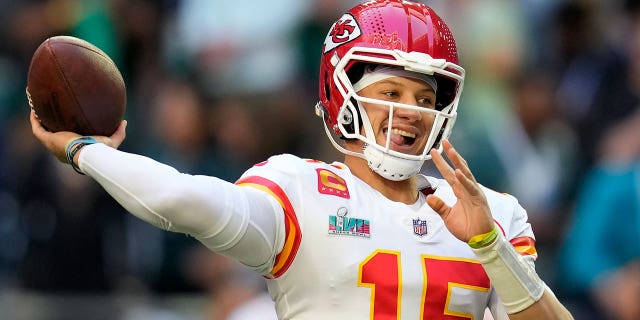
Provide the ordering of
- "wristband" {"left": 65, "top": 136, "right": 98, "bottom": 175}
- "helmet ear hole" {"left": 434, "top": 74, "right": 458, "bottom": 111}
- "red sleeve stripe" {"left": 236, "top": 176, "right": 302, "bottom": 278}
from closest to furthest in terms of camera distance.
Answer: "wristband" {"left": 65, "top": 136, "right": 98, "bottom": 175}, "red sleeve stripe" {"left": 236, "top": 176, "right": 302, "bottom": 278}, "helmet ear hole" {"left": 434, "top": 74, "right": 458, "bottom": 111}

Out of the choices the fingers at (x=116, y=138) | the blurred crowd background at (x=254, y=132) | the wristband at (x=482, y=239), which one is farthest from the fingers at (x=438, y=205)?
the blurred crowd background at (x=254, y=132)

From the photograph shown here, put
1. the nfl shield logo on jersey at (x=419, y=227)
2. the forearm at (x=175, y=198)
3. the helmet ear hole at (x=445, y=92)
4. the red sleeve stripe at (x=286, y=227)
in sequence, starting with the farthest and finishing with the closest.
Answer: the helmet ear hole at (x=445, y=92) → the nfl shield logo on jersey at (x=419, y=227) → the red sleeve stripe at (x=286, y=227) → the forearm at (x=175, y=198)

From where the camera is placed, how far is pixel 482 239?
12.4 ft

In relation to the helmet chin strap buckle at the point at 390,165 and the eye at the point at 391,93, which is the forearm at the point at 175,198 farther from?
the eye at the point at 391,93

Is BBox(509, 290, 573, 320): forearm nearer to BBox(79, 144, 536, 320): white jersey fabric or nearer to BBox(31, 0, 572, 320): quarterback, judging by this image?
BBox(31, 0, 572, 320): quarterback

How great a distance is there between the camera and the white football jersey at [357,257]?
3885 mm

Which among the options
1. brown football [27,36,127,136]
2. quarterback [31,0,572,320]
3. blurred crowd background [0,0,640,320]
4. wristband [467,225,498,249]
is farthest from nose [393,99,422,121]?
A: blurred crowd background [0,0,640,320]

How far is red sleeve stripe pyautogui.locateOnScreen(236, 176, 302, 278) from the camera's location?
3859mm

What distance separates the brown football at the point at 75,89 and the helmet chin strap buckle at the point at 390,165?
2.61ft

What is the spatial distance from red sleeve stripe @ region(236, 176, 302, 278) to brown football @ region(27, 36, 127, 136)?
0.45 m

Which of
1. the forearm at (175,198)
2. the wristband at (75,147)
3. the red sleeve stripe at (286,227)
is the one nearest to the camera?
the forearm at (175,198)

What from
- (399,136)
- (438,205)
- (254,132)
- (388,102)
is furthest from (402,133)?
(254,132)

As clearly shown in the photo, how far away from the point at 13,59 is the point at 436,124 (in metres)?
5.36

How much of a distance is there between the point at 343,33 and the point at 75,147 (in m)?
1.06
